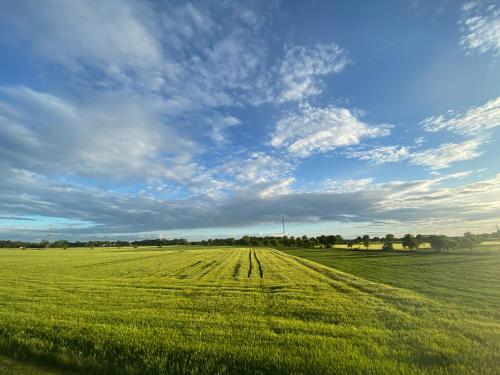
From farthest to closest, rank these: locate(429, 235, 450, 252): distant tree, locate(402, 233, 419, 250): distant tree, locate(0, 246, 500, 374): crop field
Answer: locate(402, 233, 419, 250): distant tree → locate(429, 235, 450, 252): distant tree → locate(0, 246, 500, 374): crop field

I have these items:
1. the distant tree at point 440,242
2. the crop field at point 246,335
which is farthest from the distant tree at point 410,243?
the crop field at point 246,335

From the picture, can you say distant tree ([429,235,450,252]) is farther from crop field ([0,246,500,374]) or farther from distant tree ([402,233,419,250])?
crop field ([0,246,500,374])

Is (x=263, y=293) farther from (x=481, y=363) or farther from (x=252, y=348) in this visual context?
(x=481, y=363)

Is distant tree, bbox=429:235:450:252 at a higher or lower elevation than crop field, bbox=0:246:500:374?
higher

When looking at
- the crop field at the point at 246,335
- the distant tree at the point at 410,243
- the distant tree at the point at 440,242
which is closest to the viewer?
the crop field at the point at 246,335

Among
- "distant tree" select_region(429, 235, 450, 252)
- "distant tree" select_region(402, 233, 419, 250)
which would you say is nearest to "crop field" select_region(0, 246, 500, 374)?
"distant tree" select_region(429, 235, 450, 252)

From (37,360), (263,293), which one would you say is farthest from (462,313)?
(37,360)

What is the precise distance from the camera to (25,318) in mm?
13516

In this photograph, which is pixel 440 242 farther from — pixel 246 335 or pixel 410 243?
pixel 246 335

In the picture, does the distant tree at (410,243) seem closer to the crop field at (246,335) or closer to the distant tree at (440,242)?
the distant tree at (440,242)

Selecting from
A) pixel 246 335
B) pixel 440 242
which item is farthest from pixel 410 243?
pixel 246 335

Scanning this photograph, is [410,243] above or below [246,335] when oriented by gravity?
above

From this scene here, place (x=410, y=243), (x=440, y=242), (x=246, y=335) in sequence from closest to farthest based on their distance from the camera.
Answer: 1. (x=246, y=335)
2. (x=440, y=242)
3. (x=410, y=243)

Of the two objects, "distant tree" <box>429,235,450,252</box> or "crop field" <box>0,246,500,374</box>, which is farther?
"distant tree" <box>429,235,450,252</box>
